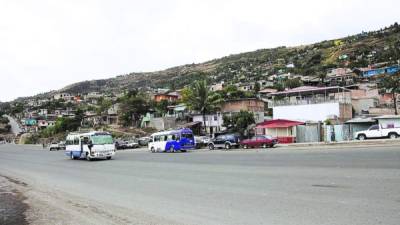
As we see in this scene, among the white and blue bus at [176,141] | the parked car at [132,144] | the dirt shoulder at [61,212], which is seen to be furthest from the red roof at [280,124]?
the dirt shoulder at [61,212]

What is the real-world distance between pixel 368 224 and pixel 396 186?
4312mm

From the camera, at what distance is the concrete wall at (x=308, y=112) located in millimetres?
49031

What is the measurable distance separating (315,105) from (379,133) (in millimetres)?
11806

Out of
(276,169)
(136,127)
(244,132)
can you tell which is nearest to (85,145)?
(276,169)

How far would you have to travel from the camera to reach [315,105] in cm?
5025

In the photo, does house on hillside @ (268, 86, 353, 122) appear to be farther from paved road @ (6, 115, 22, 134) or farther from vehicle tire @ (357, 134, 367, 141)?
paved road @ (6, 115, 22, 134)

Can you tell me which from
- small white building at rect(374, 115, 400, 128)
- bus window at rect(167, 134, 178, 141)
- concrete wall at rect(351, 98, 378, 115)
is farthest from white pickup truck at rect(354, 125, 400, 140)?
bus window at rect(167, 134, 178, 141)

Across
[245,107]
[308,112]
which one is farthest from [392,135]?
[245,107]

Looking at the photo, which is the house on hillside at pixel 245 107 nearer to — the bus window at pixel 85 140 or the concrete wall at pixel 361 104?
the concrete wall at pixel 361 104

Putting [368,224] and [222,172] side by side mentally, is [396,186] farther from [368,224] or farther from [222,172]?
[222,172]

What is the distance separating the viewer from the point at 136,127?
3511 inches

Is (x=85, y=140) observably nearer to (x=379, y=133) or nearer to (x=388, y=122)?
(x=379, y=133)

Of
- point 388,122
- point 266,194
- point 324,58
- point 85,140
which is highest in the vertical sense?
point 324,58

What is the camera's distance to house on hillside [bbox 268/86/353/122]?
49062 millimetres
